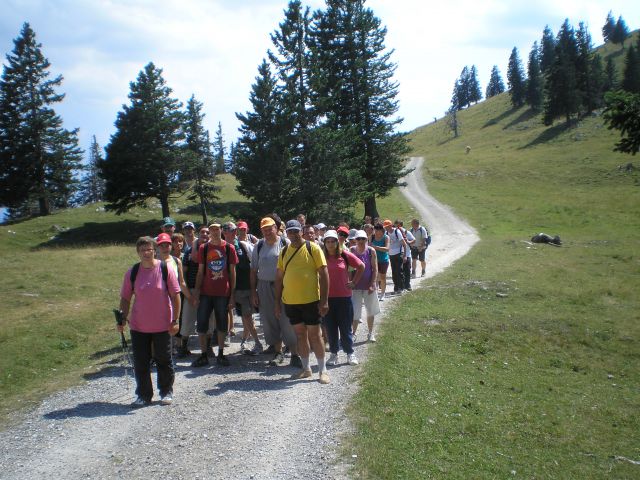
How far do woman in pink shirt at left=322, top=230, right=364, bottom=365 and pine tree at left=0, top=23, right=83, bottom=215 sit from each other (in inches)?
1636

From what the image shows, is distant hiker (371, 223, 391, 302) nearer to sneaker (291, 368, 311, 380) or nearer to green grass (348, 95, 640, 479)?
green grass (348, 95, 640, 479)

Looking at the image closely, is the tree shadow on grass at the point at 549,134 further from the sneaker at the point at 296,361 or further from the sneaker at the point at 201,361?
the sneaker at the point at 201,361

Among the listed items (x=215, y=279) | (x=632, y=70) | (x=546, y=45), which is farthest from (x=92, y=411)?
(x=546, y=45)

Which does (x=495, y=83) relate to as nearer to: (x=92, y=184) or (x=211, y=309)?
(x=92, y=184)

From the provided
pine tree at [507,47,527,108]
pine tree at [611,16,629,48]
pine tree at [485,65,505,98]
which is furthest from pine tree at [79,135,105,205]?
pine tree at [611,16,629,48]

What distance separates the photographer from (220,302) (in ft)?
25.5

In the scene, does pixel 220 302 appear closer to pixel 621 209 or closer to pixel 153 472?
pixel 153 472

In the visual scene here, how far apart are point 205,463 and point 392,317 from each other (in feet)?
24.1

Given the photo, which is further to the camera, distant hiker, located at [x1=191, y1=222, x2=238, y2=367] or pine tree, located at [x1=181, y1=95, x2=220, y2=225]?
pine tree, located at [x1=181, y1=95, x2=220, y2=225]

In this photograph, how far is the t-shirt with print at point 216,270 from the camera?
303 inches

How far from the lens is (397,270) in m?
14.2

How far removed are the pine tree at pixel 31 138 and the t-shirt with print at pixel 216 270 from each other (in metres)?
40.3

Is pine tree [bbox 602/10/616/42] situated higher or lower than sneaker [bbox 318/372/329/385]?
higher

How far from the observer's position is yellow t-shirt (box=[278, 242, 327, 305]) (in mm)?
6781
